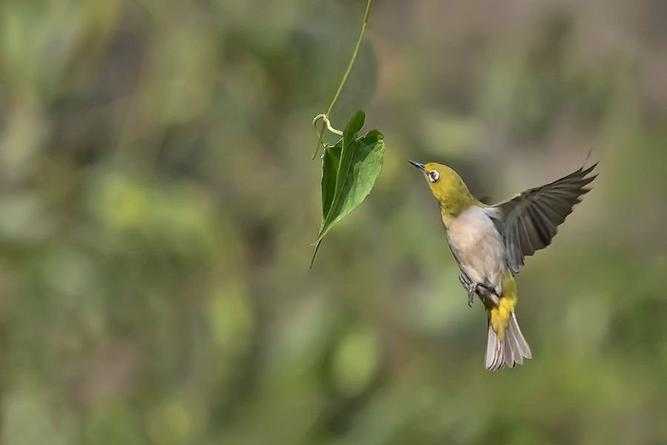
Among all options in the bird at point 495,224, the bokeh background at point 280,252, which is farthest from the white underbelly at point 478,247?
the bokeh background at point 280,252

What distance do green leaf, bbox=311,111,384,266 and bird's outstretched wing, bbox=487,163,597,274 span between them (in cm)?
10

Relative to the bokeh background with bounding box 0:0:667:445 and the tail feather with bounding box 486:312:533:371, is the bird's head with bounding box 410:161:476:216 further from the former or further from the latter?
the bokeh background with bounding box 0:0:667:445

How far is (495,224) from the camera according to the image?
2.26 ft

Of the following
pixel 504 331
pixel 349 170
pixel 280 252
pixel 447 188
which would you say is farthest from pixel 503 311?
pixel 280 252

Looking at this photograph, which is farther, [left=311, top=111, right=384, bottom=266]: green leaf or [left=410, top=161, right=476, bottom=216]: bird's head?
[left=410, top=161, right=476, bottom=216]: bird's head

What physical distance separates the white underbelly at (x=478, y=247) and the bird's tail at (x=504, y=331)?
35 mm

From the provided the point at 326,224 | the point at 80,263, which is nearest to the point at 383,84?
the point at 80,263

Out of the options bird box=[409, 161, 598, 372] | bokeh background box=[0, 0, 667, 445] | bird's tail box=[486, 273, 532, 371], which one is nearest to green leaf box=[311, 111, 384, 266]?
bird box=[409, 161, 598, 372]

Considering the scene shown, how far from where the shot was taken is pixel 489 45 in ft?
8.83

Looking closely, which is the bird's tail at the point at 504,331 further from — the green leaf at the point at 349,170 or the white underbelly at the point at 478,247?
the green leaf at the point at 349,170

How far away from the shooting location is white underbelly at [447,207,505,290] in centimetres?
66

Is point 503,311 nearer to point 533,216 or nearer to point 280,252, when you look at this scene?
point 533,216

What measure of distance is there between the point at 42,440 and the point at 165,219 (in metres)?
0.37

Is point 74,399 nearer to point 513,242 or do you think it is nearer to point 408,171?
point 408,171
